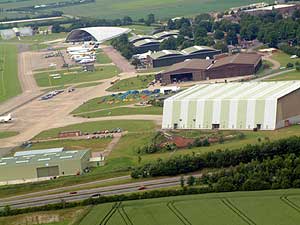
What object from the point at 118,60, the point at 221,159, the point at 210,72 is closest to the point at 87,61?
the point at 118,60

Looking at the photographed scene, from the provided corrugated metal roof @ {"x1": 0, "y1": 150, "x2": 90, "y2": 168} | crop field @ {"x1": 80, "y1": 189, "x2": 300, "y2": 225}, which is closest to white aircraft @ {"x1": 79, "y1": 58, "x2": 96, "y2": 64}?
corrugated metal roof @ {"x1": 0, "y1": 150, "x2": 90, "y2": 168}

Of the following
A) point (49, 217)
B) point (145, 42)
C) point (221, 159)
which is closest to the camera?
point (49, 217)

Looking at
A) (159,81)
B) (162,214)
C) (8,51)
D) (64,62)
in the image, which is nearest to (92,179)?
(162,214)

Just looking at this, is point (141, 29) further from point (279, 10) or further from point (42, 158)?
point (42, 158)

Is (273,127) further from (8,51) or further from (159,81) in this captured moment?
(8,51)

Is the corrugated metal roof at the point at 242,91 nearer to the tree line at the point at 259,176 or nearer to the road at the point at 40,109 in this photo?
the road at the point at 40,109

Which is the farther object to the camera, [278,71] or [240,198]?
[278,71]
